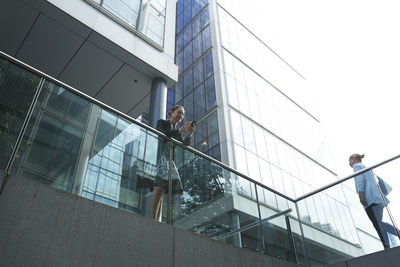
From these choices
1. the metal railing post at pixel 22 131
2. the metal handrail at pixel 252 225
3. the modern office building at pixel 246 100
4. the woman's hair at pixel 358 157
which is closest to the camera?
the metal railing post at pixel 22 131

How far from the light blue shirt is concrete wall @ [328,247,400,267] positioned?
29.5 inches

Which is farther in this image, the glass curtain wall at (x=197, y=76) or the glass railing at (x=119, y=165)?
the glass curtain wall at (x=197, y=76)

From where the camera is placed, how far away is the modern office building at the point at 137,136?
4086 mm

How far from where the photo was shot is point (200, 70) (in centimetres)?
2566

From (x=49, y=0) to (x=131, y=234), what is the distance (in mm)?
6872

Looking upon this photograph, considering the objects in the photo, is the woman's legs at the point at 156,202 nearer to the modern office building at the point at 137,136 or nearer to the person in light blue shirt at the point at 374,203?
the modern office building at the point at 137,136

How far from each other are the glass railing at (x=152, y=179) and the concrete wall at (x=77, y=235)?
191 millimetres

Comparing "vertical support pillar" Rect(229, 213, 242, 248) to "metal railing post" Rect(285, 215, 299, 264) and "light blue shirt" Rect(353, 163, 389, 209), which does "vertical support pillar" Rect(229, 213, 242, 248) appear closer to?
"metal railing post" Rect(285, 215, 299, 264)

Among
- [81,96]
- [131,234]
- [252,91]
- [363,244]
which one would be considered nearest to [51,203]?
[131,234]

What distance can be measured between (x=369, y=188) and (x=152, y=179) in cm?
377

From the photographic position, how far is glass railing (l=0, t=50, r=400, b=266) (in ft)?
12.9

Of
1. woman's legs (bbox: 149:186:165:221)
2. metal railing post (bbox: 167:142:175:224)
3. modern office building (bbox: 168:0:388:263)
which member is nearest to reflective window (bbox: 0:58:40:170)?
woman's legs (bbox: 149:186:165:221)

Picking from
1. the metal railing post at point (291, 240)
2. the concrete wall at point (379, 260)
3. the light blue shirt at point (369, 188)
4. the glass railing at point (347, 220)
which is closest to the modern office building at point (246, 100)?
the glass railing at point (347, 220)

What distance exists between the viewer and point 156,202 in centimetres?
481
